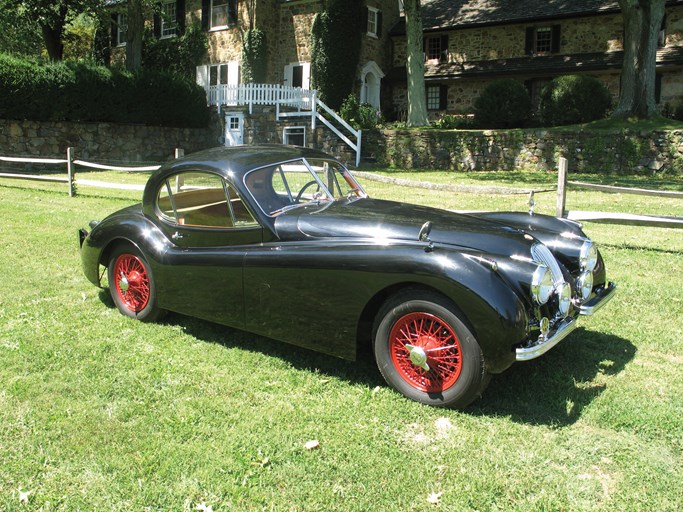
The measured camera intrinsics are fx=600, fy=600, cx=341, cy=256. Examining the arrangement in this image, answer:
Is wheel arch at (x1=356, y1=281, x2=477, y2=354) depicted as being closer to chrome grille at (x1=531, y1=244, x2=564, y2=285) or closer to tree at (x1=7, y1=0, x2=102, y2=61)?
chrome grille at (x1=531, y1=244, x2=564, y2=285)

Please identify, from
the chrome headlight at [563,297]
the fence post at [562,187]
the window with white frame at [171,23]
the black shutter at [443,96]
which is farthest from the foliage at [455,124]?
the chrome headlight at [563,297]

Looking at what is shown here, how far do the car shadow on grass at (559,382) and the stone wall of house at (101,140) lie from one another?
849 inches

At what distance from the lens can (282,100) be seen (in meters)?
25.1

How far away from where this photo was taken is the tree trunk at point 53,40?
28516 mm

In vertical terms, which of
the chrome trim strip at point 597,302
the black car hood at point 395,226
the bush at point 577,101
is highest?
the bush at point 577,101

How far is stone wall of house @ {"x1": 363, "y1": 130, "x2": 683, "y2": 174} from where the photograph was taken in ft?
58.7

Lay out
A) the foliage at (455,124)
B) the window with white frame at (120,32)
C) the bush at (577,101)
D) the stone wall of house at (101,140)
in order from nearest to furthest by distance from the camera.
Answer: the stone wall of house at (101,140) → the bush at (577,101) → the foliage at (455,124) → the window with white frame at (120,32)

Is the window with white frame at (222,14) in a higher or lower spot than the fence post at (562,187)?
higher

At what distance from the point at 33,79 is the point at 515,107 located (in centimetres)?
1771

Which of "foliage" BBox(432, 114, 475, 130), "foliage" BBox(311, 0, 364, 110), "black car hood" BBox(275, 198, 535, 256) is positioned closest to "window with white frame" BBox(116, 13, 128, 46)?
"foliage" BBox(311, 0, 364, 110)

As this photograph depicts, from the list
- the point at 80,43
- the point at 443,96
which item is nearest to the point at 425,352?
the point at 443,96

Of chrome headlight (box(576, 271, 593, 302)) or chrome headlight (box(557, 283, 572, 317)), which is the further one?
chrome headlight (box(576, 271, 593, 302))

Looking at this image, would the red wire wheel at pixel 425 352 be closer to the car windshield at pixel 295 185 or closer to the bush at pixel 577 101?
the car windshield at pixel 295 185

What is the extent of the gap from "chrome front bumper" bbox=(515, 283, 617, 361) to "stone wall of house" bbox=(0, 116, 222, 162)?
71.2ft
